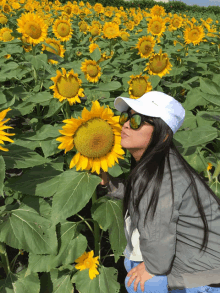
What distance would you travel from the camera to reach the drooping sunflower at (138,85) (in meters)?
3.19

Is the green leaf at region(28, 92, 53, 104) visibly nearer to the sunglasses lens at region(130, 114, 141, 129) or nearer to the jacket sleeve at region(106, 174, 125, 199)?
the jacket sleeve at region(106, 174, 125, 199)

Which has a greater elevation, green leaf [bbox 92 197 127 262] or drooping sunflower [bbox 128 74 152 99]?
drooping sunflower [bbox 128 74 152 99]

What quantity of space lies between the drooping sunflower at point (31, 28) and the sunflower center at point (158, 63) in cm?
164

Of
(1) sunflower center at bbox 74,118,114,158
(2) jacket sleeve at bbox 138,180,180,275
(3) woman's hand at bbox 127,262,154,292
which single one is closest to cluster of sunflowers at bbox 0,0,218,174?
(1) sunflower center at bbox 74,118,114,158

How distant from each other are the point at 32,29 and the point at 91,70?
86cm

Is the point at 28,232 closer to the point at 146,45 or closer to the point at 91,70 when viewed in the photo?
the point at 91,70

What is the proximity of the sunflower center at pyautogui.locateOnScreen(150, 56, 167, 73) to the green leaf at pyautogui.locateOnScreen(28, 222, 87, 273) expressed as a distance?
2.77 m

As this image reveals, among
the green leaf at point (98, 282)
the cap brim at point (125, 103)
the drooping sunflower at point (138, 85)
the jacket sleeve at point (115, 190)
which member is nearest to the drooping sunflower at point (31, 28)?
the drooping sunflower at point (138, 85)

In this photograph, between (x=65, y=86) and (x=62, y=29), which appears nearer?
(x=65, y=86)

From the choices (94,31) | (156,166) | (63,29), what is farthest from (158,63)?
(156,166)

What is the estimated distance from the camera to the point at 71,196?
4.50ft

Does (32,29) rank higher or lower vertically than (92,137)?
higher

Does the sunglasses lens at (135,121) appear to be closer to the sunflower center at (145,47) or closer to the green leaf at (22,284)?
the green leaf at (22,284)

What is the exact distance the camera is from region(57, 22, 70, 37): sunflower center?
405 cm
